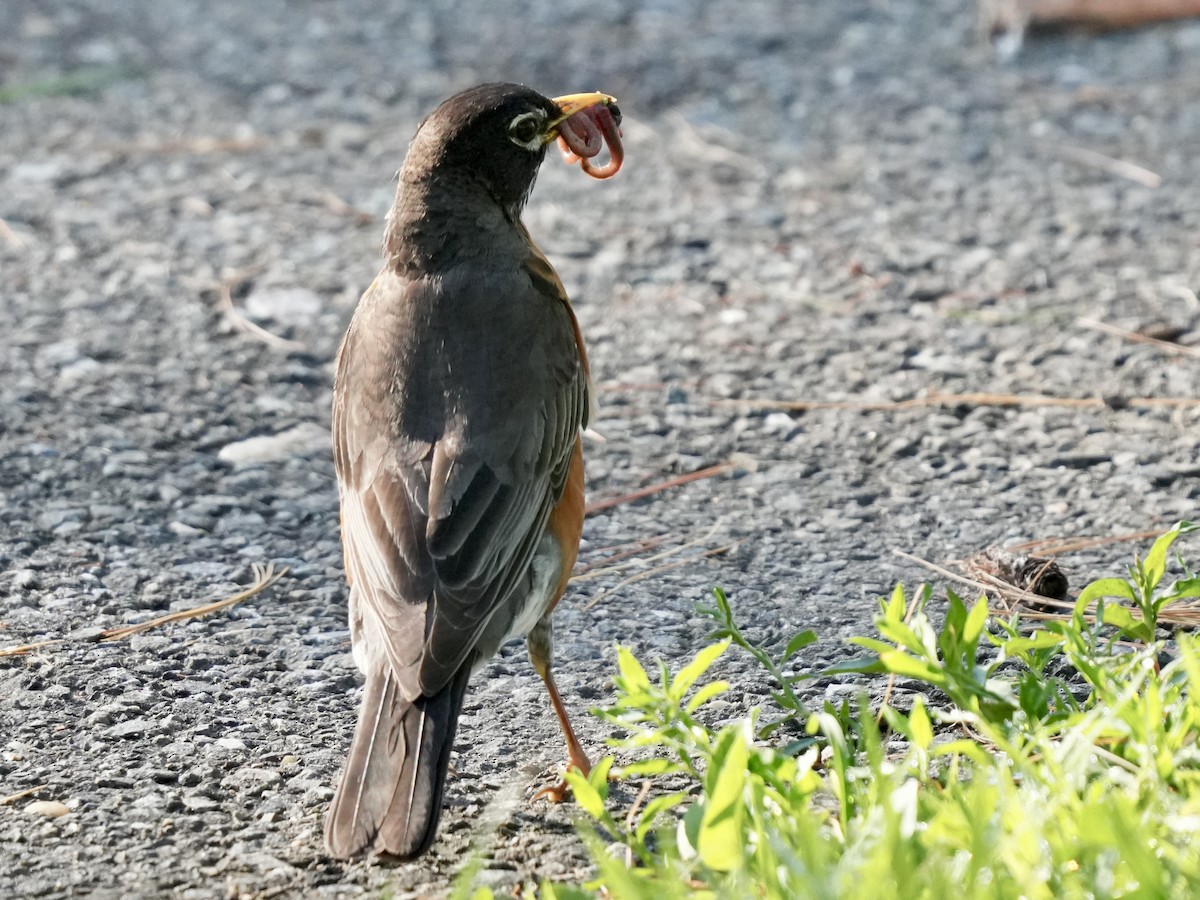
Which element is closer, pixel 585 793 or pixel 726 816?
pixel 726 816

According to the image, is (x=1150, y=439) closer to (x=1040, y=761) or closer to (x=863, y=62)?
(x=1040, y=761)

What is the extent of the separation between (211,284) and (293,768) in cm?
322

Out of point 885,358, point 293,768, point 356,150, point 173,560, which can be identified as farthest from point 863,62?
point 293,768

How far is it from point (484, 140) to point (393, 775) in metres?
1.76

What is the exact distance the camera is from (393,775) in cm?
285

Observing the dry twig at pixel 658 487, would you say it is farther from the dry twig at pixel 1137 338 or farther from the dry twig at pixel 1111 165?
the dry twig at pixel 1111 165

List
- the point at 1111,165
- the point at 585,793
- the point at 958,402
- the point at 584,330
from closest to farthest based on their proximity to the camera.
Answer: the point at 585,793 → the point at 958,402 → the point at 584,330 → the point at 1111,165

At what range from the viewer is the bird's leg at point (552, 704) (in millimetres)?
3234

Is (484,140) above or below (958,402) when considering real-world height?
above

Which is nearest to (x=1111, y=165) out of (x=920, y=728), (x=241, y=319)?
(x=241, y=319)

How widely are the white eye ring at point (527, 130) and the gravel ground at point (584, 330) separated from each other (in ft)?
3.68

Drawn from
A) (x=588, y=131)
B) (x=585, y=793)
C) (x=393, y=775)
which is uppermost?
(x=588, y=131)

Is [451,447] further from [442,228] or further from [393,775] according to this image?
[393,775]

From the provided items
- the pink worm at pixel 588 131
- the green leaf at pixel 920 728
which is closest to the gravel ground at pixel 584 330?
the green leaf at pixel 920 728
